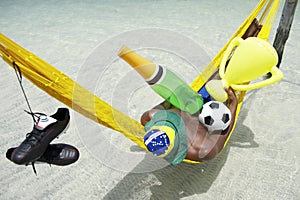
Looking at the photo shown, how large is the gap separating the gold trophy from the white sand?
0.36m

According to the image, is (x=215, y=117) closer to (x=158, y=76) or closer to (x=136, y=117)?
(x=158, y=76)

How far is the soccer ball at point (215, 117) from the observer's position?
1207mm

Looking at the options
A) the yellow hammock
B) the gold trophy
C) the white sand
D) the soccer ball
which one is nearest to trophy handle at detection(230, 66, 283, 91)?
the gold trophy

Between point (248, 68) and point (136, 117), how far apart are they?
0.74m

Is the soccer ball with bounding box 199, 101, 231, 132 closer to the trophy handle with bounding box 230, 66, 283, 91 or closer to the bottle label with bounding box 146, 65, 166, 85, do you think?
the trophy handle with bounding box 230, 66, 283, 91

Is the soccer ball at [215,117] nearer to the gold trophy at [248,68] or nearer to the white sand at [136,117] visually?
the gold trophy at [248,68]

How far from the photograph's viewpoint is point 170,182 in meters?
1.33

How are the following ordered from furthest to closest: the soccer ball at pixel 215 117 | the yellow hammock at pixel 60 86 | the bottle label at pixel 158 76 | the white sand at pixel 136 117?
1. the white sand at pixel 136 117
2. the soccer ball at pixel 215 117
3. the bottle label at pixel 158 76
4. the yellow hammock at pixel 60 86

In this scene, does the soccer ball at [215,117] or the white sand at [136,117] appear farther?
the white sand at [136,117]

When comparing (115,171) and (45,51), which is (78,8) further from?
(115,171)

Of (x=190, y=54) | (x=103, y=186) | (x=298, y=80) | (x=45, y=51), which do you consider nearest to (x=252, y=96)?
(x=298, y=80)

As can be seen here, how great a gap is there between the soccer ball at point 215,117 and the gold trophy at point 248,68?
110 mm

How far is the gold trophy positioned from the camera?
1.25 meters

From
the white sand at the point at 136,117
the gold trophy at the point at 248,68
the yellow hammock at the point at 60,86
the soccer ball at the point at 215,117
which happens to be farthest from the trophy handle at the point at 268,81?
the yellow hammock at the point at 60,86
